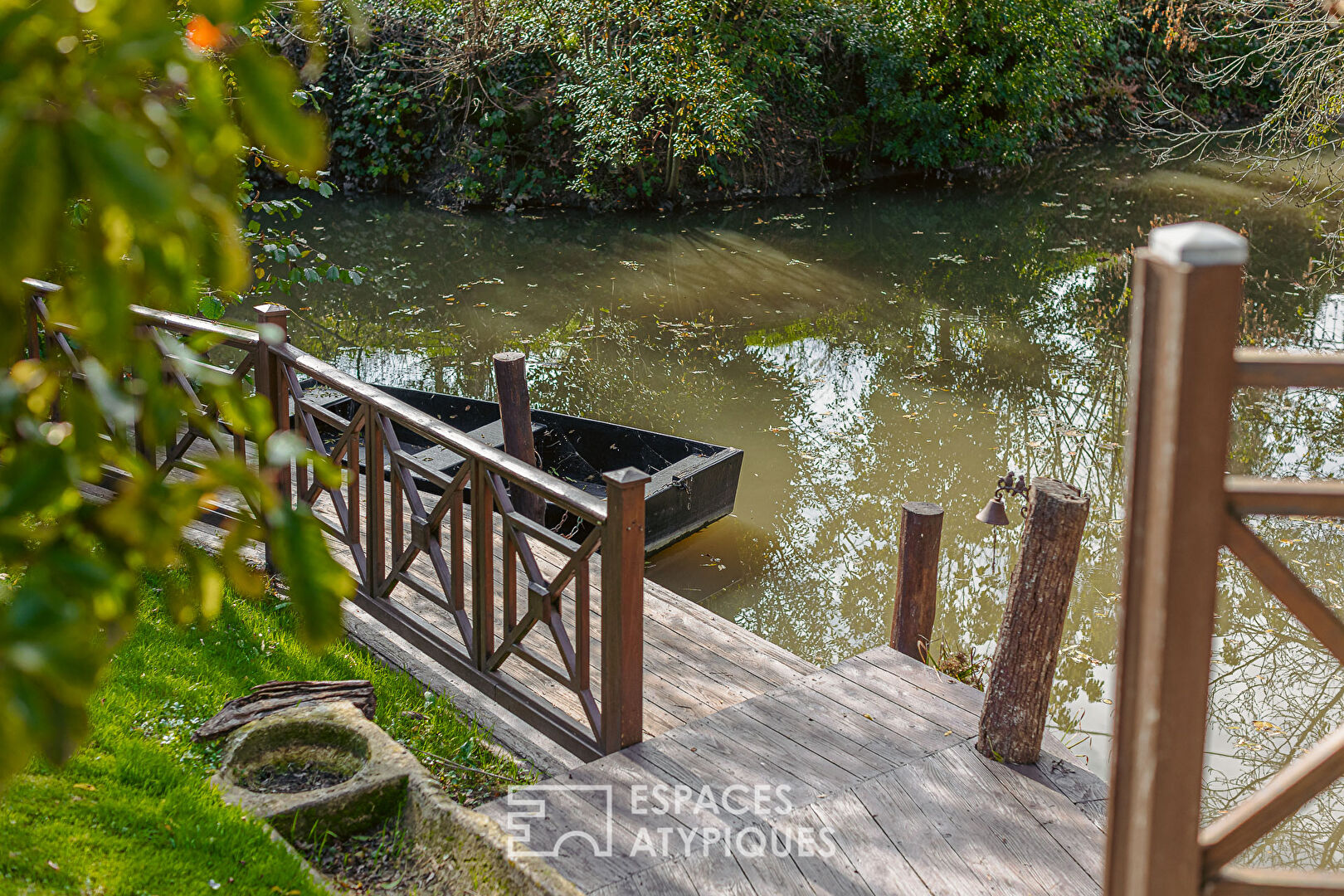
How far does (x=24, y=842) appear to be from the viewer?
3193 millimetres

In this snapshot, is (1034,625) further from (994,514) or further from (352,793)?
(352,793)

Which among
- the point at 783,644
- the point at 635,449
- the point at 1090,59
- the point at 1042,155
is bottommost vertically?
the point at 783,644

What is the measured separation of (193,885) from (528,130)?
55.1 feet

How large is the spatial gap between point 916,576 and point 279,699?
288cm

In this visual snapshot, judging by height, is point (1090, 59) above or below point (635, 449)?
above

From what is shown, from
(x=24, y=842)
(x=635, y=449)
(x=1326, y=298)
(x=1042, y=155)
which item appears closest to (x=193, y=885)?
(x=24, y=842)

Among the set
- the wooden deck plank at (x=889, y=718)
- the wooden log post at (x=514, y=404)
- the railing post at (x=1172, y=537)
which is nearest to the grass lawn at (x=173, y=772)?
the wooden deck plank at (x=889, y=718)

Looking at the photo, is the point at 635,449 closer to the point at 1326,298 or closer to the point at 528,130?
the point at 1326,298

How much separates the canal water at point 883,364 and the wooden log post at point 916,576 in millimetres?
1057

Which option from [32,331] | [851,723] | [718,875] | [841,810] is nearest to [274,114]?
[718,875]

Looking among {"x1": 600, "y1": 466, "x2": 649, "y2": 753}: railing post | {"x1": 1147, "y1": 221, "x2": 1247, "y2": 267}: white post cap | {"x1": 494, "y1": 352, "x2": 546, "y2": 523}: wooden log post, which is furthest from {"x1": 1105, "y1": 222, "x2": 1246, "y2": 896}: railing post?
{"x1": 494, "y1": 352, "x2": 546, "y2": 523}: wooden log post

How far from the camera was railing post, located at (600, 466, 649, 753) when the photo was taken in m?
4.00

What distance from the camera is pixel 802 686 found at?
488 centimetres

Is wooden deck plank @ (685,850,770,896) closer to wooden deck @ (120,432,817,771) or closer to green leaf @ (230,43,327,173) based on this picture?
wooden deck @ (120,432,817,771)
